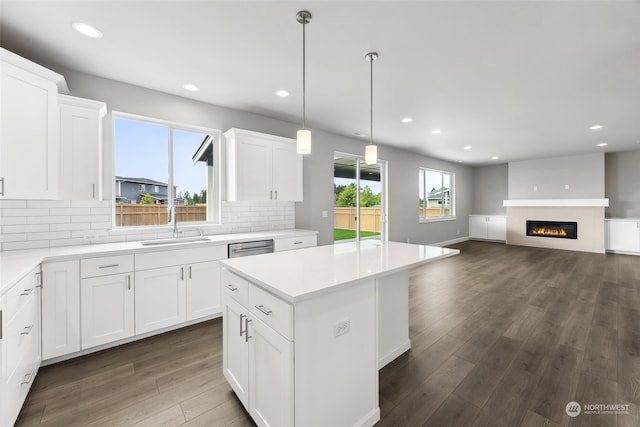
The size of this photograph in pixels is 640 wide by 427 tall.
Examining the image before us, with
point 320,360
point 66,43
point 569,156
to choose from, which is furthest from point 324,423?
point 569,156

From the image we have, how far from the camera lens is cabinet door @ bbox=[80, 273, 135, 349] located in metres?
2.25

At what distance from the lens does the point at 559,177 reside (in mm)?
7520

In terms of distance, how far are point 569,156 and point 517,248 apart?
289 centimetres

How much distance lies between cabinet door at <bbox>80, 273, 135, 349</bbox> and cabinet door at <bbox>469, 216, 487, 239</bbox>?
9665 mm

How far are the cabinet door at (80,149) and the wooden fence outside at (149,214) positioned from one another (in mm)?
537

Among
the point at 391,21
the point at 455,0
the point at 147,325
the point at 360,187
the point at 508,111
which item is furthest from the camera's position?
the point at 360,187

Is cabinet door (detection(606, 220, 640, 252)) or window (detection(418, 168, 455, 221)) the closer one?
cabinet door (detection(606, 220, 640, 252))

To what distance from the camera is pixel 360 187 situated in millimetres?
5715

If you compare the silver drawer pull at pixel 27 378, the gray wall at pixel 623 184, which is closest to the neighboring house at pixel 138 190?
the silver drawer pull at pixel 27 378

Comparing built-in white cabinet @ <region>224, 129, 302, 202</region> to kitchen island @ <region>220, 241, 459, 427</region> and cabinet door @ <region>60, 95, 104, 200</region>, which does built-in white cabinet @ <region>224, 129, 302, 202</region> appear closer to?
cabinet door @ <region>60, 95, 104, 200</region>

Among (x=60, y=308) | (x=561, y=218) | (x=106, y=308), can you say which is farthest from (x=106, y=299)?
(x=561, y=218)

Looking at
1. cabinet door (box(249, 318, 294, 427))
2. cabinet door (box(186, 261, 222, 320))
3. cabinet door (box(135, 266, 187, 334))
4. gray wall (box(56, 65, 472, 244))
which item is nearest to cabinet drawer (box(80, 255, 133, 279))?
cabinet door (box(135, 266, 187, 334))

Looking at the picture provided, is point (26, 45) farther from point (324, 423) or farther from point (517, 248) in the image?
point (517, 248)

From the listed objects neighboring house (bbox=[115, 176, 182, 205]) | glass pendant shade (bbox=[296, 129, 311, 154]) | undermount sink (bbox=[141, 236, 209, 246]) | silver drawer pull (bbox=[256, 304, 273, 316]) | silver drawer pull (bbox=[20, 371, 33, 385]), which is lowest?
silver drawer pull (bbox=[20, 371, 33, 385])
